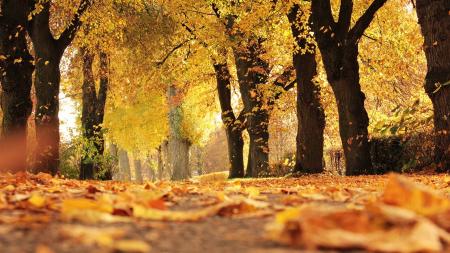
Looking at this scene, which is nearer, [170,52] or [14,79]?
[14,79]

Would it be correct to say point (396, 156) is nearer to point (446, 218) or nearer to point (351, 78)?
point (351, 78)

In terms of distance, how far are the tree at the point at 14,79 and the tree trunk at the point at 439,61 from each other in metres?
8.64

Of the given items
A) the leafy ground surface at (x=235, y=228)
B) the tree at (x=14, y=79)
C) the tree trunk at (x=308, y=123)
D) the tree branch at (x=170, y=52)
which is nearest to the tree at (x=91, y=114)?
the tree branch at (x=170, y=52)

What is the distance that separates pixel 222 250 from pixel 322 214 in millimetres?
413

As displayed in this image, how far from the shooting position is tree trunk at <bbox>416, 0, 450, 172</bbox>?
1112 centimetres

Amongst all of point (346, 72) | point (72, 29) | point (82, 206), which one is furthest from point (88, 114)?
point (82, 206)

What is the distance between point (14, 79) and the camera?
41.3ft

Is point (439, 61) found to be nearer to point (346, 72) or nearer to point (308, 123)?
point (346, 72)

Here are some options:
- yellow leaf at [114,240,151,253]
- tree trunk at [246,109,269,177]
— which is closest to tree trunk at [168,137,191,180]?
tree trunk at [246,109,269,177]

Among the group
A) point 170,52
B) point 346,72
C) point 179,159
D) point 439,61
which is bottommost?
point 179,159

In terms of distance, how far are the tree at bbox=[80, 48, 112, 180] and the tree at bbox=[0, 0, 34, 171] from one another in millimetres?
6981

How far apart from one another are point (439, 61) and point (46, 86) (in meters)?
9.04

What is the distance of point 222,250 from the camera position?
6.59ft

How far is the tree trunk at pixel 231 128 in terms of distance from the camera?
82.0ft
